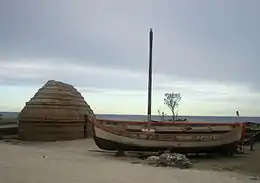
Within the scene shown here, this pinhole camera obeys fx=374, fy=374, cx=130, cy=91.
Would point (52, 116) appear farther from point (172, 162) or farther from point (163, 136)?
A: point (172, 162)

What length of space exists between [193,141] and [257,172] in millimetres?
4117

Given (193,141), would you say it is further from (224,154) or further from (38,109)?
(38,109)

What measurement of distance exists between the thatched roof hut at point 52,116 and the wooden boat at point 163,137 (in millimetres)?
8211

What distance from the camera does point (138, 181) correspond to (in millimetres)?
8062

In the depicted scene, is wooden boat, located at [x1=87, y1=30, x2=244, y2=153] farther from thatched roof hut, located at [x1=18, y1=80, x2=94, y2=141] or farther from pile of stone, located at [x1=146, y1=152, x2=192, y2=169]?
thatched roof hut, located at [x1=18, y1=80, x2=94, y2=141]

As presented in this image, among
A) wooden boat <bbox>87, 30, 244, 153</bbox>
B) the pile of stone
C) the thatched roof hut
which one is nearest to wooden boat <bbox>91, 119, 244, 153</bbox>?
wooden boat <bbox>87, 30, 244, 153</bbox>

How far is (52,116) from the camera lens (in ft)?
81.4

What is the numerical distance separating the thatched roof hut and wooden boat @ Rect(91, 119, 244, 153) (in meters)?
8.21

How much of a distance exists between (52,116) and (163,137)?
10600 mm

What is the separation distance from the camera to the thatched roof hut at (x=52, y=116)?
2494cm

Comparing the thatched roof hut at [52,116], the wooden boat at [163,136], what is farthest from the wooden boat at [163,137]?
the thatched roof hut at [52,116]

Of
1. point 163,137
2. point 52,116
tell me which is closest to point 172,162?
point 163,137

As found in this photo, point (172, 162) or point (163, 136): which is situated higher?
point (163, 136)

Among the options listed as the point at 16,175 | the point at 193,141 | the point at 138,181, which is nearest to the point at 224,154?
the point at 193,141
